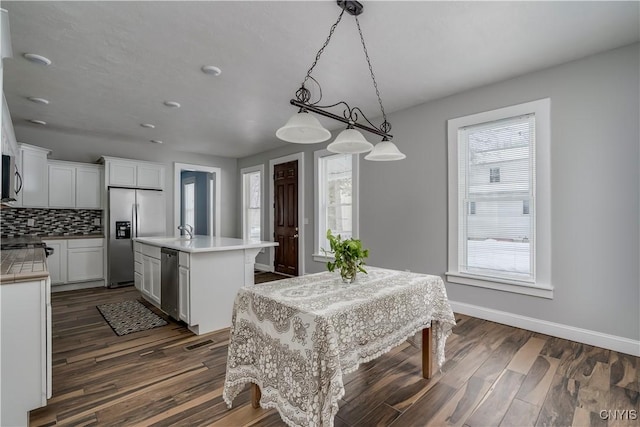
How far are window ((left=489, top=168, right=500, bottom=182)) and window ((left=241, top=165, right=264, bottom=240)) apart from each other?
4627 millimetres

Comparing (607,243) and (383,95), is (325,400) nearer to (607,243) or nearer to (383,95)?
(607,243)

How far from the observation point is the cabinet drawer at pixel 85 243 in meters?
4.84

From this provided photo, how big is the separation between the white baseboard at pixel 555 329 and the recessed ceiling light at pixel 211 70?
12.0 ft

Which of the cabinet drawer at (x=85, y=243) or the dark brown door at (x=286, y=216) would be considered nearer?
the cabinet drawer at (x=85, y=243)

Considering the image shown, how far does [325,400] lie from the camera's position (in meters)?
1.32

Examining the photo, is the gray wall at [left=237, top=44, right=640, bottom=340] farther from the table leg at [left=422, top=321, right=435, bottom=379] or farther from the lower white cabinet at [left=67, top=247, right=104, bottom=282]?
the lower white cabinet at [left=67, top=247, right=104, bottom=282]

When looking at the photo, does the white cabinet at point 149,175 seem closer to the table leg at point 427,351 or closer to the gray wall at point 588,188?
the gray wall at point 588,188

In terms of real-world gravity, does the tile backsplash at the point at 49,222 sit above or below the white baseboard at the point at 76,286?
above

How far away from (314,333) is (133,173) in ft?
17.7

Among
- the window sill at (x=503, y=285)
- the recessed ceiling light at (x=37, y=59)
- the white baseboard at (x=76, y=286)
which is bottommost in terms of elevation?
the white baseboard at (x=76, y=286)

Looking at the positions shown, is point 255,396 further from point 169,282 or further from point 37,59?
point 37,59

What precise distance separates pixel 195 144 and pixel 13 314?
186 inches

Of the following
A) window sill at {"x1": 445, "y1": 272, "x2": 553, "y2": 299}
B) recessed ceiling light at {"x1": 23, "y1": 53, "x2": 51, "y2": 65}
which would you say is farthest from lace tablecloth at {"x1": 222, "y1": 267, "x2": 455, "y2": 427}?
recessed ceiling light at {"x1": 23, "y1": 53, "x2": 51, "y2": 65}

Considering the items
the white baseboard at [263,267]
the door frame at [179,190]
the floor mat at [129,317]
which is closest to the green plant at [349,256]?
the floor mat at [129,317]
